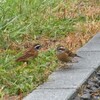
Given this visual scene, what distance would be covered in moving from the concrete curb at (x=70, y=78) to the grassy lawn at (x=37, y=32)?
0.54ft

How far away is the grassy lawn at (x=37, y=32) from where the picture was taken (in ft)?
22.2

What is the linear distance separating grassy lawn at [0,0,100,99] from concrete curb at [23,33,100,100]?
166 millimetres

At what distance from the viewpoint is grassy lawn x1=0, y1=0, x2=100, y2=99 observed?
22.2ft

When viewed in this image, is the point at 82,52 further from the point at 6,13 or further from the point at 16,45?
the point at 6,13

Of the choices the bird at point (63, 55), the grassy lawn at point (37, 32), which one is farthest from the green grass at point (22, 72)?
the bird at point (63, 55)

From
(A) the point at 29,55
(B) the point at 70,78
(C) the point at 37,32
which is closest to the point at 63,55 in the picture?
(A) the point at 29,55

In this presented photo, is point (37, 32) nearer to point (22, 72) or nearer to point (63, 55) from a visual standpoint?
point (63, 55)

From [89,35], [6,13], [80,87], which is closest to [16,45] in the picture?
[6,13]

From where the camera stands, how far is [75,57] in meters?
7.71

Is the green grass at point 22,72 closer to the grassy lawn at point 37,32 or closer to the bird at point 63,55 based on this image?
the grassy lawn at point 37,32

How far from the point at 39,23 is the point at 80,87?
3510mm

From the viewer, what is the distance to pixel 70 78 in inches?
267

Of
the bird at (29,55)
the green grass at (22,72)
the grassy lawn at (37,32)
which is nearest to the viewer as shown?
the green grass at (22,72)

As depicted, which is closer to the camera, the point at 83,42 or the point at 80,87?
the point at 80,87
